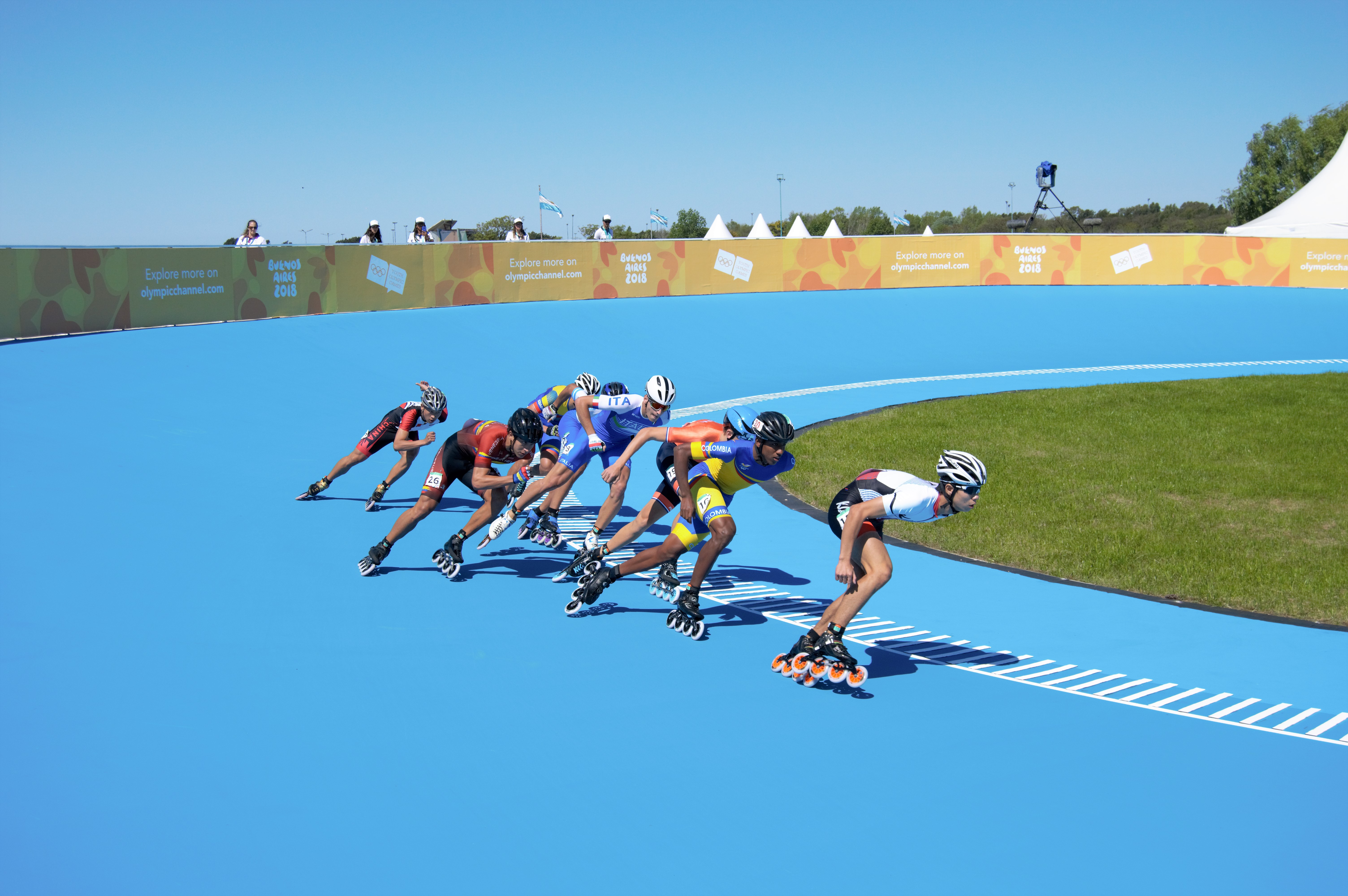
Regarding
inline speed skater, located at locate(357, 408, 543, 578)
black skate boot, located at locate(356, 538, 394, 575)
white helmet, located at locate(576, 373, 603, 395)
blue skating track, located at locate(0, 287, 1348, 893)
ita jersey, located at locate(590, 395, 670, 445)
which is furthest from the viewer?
white helmet, located at locate(576, 373, 603, 395)

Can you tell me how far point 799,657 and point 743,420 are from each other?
1.72 m

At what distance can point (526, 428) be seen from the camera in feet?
24.8

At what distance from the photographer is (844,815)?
4.68 meters

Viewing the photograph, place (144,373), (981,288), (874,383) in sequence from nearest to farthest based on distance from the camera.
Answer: (144,373) → (874,383) → (981,288)

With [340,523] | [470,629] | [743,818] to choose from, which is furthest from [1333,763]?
[340,523]

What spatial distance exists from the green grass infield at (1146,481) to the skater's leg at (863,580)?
137 inches

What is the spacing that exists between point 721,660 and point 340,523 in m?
5.02

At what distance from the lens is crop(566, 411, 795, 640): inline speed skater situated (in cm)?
693

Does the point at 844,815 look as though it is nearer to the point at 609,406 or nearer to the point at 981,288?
the point at 609,406

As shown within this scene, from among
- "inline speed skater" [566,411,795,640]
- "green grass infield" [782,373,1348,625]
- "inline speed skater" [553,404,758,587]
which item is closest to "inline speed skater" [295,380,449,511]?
"inline speed skater" [553,404,758,587]

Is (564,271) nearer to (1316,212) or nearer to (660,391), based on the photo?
(660,391)

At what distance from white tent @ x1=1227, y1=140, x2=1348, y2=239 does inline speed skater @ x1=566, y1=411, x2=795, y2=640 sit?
32616mm

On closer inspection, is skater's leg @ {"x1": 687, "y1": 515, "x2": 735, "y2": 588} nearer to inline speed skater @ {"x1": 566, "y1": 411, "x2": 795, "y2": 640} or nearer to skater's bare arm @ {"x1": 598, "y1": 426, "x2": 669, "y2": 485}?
inline speed skater @ {"x1": 566, "y1": 411, "x2": 795, "y2": 640}

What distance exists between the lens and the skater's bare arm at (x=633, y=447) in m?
7.68
